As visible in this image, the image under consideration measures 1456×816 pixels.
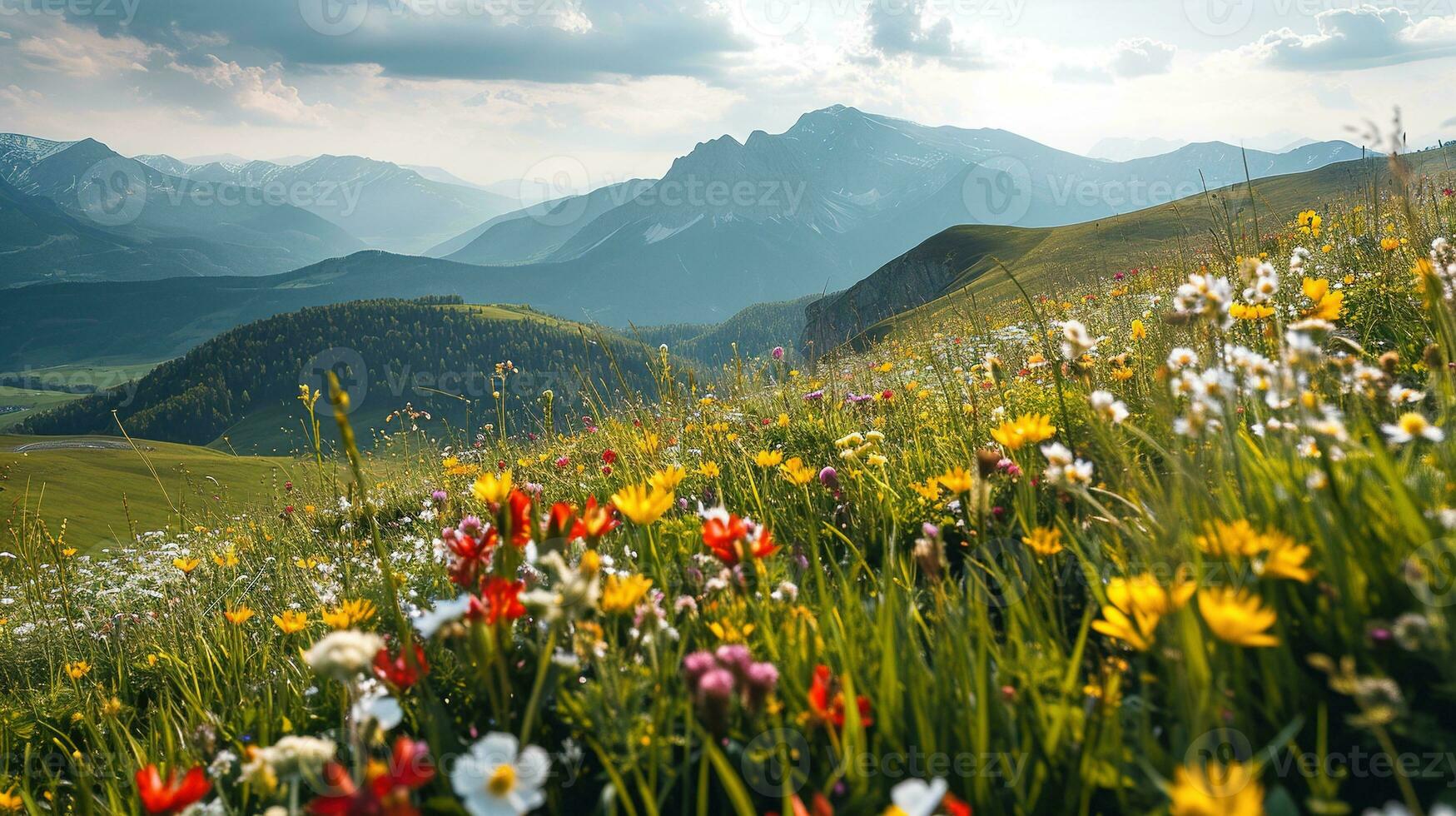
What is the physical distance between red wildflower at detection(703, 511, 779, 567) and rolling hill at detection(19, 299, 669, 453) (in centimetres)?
14376

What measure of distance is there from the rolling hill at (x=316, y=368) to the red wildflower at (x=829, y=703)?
144211mm

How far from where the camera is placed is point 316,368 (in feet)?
504

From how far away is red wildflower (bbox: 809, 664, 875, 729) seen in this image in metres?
1.28

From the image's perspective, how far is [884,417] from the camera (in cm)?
429

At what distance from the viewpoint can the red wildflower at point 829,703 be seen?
128 cm

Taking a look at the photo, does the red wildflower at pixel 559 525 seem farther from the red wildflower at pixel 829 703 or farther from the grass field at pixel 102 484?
the grass field at pixel 102 484

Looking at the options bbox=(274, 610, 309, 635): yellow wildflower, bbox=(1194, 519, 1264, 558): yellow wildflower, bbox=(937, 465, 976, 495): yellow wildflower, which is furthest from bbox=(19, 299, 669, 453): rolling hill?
bbox=(1194, 519, 1264, 558): yellow wildflower

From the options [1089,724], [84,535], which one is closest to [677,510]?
[1089,724]

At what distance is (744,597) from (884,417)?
8.93ft

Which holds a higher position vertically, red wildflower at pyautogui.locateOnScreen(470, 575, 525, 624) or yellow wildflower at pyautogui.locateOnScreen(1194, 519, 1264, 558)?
red wildflower at pyautogui.locateOnScreen(470, 575, 525, 624)

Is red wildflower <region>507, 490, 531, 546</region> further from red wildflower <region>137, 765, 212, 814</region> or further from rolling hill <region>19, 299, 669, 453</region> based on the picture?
rolling hill <region>19, 299, 669, 453</region>

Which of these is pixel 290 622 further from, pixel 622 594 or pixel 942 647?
pixel 942 647

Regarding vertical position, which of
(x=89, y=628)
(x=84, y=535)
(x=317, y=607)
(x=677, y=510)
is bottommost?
(x=84, y=535)

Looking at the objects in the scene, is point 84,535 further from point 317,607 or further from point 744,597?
point 744,597
